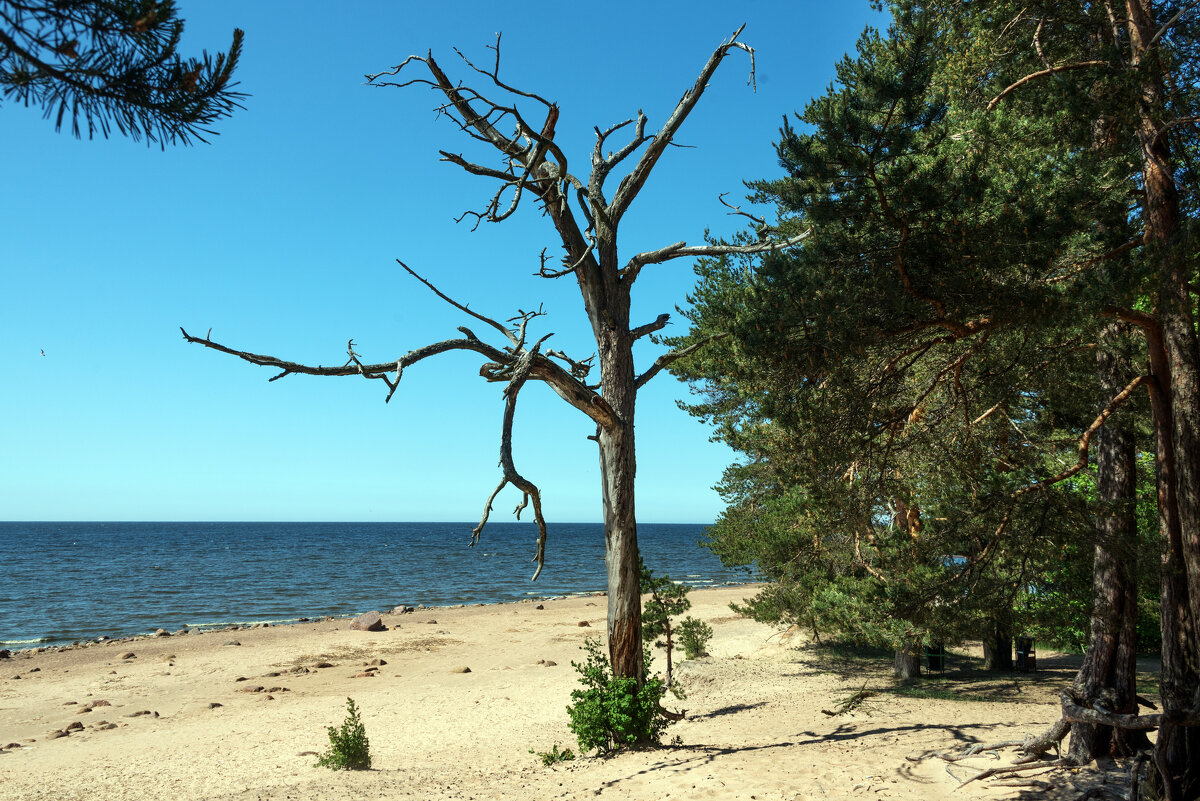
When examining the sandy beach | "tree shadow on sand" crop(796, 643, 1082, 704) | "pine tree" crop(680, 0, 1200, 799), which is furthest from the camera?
"tree shadow on sand" crop(796, 643, 1082, 704)

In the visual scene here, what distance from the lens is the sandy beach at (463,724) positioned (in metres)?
7.47

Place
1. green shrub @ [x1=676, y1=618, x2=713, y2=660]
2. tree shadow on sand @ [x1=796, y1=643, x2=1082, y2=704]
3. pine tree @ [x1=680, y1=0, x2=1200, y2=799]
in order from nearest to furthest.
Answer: pine tree @ [x1=680, y1=0, x2=1200, y2=799] → tree shadow on sand @ [x1=796, y1=643, x2=1082, y2=704] → green shrub @ [x1=676, y1=618, x2=713, y2=660]

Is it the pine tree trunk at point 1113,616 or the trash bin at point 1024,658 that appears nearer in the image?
the pine tree trunk at point 1113,616

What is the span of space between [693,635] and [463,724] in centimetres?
501

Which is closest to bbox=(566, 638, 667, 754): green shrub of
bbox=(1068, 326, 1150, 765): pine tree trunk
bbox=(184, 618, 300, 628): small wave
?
bbox=(1068, 326, 1150, 765): pine tree trunk

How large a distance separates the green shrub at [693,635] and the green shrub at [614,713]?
213 inches

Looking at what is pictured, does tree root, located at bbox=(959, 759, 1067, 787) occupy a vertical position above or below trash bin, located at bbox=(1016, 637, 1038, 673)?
above

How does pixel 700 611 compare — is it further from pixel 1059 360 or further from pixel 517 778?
pixel 1059 360

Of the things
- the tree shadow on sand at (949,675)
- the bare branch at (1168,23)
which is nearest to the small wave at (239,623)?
the tree shadow on sand at (949,675)

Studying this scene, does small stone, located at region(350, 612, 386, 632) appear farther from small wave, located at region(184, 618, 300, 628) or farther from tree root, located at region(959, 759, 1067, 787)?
tree root, located at region(959, 759, 1067, 787)

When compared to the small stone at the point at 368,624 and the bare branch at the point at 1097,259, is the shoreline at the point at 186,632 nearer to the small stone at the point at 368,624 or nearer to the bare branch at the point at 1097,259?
the small stone at the point at 368,624

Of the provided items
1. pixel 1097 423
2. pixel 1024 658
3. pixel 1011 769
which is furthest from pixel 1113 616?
pixel 1024 658

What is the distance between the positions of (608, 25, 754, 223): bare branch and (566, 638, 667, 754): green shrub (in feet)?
17.6

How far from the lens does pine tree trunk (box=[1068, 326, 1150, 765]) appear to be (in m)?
6.73
